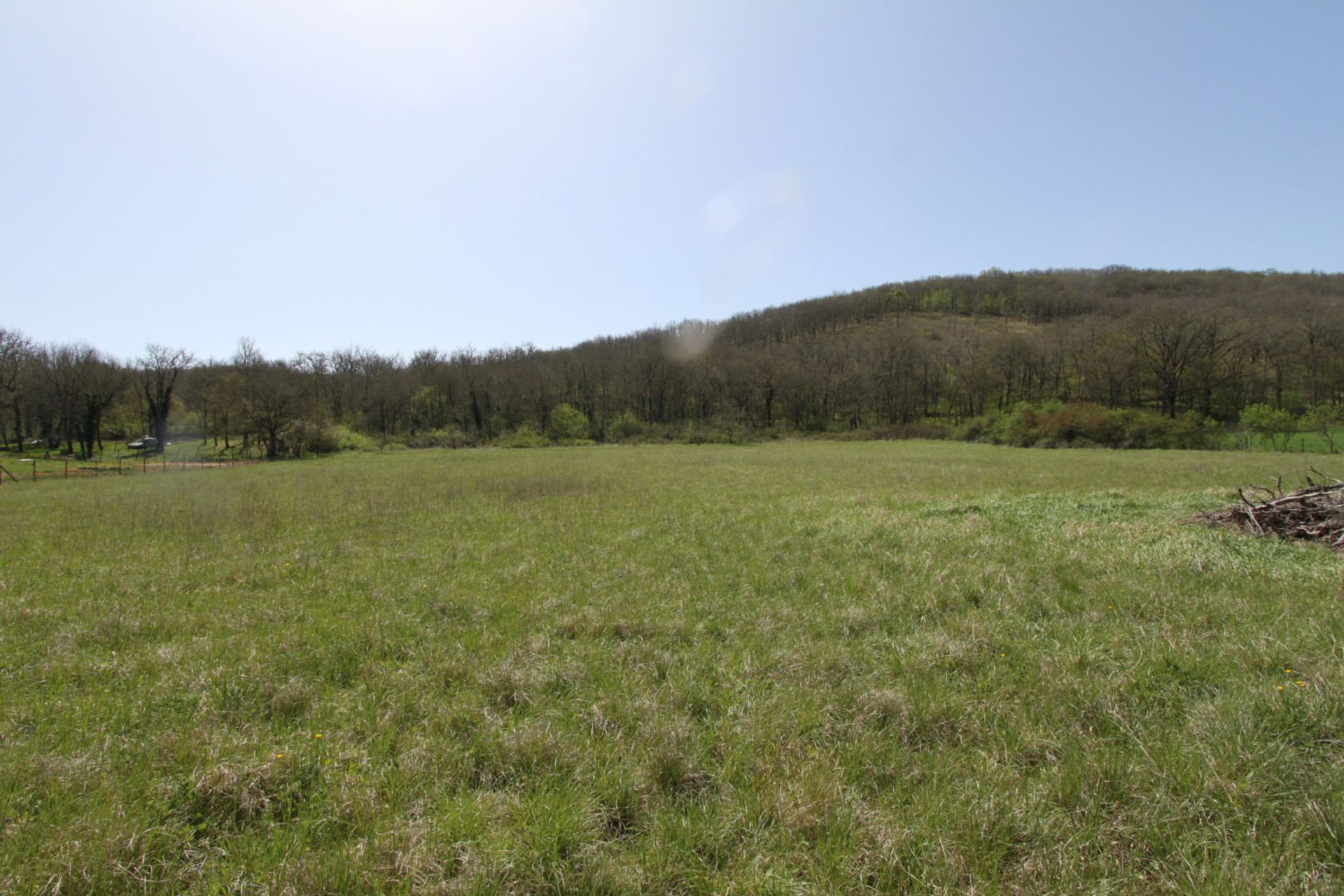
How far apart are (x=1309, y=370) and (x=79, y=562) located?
304 ft

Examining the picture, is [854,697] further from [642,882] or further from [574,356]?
[574,356]

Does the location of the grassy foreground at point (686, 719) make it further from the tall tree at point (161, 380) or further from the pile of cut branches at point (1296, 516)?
the tall tree at point (161, 380)

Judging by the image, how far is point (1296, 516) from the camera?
9.52m

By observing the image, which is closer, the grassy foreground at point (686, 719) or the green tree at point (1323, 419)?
the grassy foreground at point (686, 719)

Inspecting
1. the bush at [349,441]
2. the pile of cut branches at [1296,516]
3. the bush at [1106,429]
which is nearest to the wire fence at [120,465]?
the bush at [349,441]

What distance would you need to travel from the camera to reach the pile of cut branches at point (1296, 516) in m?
8.86

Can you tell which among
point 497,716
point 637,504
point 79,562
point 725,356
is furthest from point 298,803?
point 725,356

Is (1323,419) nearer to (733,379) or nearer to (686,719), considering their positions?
(733,379)

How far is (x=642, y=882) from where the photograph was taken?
2686mm

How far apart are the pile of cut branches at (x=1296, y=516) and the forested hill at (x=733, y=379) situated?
197 ft

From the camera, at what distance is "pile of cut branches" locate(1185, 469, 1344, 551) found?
886cm

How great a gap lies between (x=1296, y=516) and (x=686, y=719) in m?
12.4

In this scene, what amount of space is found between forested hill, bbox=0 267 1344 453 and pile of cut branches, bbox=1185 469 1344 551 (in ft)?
197

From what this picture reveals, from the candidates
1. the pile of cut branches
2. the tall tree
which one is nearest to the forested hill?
the tall tree
